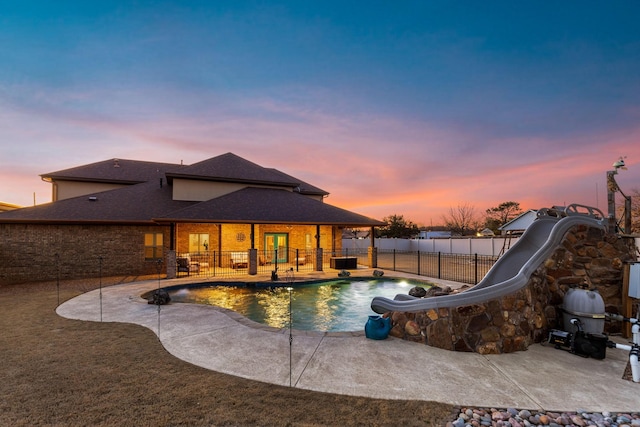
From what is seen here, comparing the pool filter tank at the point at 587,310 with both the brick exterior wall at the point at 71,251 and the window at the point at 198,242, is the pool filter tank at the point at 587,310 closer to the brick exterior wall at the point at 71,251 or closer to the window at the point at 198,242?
the brick exterior wall at the point at 71,251

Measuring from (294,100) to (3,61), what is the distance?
15.1 metres

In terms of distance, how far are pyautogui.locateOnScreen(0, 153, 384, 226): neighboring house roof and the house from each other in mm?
58

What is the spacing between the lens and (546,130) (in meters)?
18.7

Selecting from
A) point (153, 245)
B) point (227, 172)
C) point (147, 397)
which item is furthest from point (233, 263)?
point (147, 397)

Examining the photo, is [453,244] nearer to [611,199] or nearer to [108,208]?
[611,199]

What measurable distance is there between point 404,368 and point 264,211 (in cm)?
1432

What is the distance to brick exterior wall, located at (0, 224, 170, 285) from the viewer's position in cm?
1475

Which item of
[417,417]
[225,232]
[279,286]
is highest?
[225,232]

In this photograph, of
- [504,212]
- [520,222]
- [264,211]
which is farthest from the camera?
[504,212]

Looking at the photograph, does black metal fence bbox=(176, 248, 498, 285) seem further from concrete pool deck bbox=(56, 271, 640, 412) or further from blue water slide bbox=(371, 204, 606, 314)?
concrete pool deck bbox=(56, 271, 640, 412)

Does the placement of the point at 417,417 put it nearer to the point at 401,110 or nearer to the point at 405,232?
the point at 401,110

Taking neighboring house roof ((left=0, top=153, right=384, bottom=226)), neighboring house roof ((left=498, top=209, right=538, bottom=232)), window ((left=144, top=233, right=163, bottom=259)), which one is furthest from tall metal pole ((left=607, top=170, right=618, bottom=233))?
window ((left=144, top=233, right=163, bottom=259))

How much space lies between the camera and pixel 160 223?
54.3 ft

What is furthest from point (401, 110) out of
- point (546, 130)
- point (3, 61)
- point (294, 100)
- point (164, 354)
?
point (3, 61)
